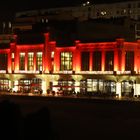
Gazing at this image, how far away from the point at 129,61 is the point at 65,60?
13459mm

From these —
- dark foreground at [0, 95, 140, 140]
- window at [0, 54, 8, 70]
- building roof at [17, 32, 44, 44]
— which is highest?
building roof at [17, 32, 44, 44]

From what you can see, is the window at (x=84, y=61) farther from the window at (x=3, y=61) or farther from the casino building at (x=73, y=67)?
the window at (x=3, y=61)

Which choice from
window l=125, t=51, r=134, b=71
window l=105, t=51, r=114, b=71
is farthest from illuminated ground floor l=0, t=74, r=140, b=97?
window l=125, t=51, r=134, b=71

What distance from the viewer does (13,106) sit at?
18.6 metres

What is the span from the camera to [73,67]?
311ft

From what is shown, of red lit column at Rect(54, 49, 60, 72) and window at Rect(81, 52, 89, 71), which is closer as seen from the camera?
window at Rect(81, 52, 89, 71)

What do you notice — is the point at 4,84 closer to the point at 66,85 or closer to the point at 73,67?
the point at 66,85

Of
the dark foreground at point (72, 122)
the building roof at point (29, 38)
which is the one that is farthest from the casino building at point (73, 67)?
the dark foreground at point (72, 122)

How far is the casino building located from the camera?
8781cm

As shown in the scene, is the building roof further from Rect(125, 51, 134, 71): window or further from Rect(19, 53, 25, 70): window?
Rect(125, 51, 134, 71): window

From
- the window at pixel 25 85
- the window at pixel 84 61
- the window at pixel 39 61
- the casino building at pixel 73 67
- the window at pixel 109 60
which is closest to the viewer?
the casino building at pixel 73 67

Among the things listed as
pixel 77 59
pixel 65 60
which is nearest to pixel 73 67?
pixel 77 59

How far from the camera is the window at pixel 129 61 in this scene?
8850 cm

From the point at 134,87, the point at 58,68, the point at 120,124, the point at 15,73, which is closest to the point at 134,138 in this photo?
the point at 120,124
